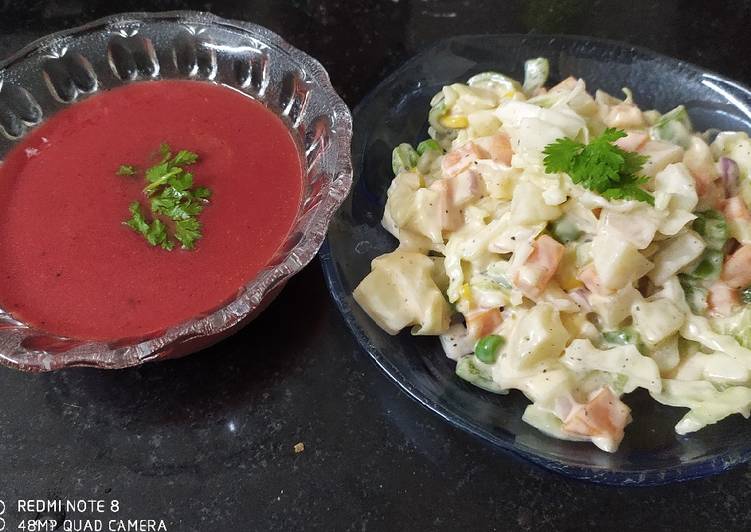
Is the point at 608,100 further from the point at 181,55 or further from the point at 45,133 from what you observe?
the point at 45,133

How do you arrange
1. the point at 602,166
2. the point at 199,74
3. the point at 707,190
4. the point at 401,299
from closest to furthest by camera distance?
1. the point at 602,166
2. the point at 401,299
3. the point at 707,190
4. the point at 199,74

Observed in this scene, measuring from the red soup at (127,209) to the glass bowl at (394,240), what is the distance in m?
0.27

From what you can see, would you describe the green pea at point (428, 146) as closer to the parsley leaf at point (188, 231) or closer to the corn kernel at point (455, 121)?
the corn kernel at point (455, 121)

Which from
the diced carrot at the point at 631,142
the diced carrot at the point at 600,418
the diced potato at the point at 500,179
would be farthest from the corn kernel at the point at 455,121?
the diced carrot at the point at 600,418

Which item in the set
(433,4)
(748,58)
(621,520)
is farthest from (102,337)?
(748,58)

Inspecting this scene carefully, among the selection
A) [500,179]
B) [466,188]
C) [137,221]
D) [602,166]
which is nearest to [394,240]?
[466,188]

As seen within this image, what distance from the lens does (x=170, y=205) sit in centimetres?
237

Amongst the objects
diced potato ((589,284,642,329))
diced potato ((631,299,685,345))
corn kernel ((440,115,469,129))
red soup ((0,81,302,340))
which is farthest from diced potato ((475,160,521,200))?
red soup ((0,81,302,340))

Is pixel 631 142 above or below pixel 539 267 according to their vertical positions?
above

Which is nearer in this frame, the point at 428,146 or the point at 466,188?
the point at 466,188

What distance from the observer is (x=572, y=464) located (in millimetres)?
1988

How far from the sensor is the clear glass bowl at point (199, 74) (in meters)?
2.40

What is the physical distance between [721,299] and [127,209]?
6.29 ft

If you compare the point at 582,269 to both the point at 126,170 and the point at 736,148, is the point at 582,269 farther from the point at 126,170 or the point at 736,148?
the point at 126,170
